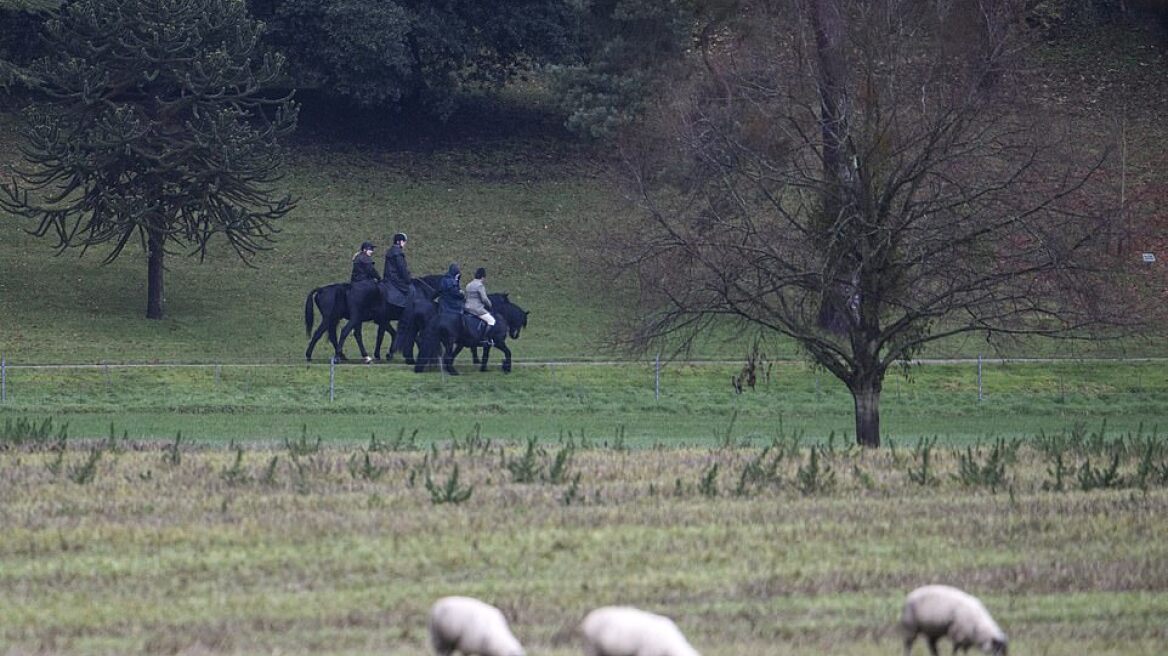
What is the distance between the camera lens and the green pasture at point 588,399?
3222cm

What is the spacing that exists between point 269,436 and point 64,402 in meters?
8.29

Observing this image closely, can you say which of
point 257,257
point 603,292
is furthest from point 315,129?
point 603,292

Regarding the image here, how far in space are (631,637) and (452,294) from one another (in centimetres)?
2929

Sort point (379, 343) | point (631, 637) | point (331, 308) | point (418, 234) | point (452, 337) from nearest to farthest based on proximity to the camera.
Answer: point (631, 637)
point (452, 337)
point (331, 308)
point (379, 343)
point (418, 234)

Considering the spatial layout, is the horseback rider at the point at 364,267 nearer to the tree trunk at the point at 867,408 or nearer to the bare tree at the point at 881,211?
the bare tree at the point at 881,211

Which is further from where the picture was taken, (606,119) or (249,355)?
(606,119)

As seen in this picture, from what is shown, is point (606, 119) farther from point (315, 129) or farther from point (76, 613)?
point (76, 613)

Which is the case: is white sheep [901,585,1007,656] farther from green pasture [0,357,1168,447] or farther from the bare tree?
green pasture [0,357,1168,447]

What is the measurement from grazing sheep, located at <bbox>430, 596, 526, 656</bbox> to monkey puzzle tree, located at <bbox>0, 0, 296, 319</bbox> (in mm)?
34418

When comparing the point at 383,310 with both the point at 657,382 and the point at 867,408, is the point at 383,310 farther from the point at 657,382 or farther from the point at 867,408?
the point at 867,408

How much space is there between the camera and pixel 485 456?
2159 cm

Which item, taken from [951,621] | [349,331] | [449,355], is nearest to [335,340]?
[349,331]

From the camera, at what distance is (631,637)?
28.9 feet

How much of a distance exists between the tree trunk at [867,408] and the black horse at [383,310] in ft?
49.9
